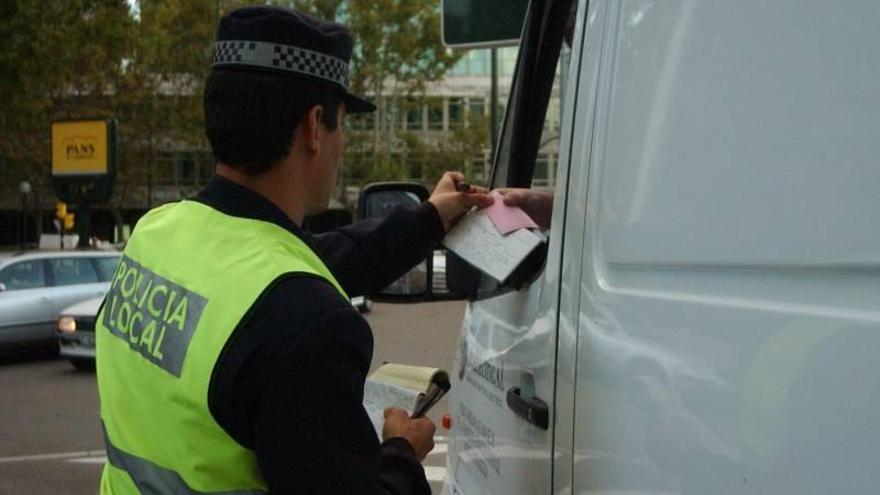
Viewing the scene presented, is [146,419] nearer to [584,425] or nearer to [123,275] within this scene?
[123,275]

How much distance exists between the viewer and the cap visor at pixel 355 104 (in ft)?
6.73

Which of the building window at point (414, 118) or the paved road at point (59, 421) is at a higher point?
the building window at point (414, 118)

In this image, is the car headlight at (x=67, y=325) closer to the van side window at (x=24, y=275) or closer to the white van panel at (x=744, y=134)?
the van side window at (x=24, y=275)

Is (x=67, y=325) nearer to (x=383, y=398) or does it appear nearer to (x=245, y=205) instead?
(x=383, y=398)

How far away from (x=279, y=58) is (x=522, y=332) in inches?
36.5

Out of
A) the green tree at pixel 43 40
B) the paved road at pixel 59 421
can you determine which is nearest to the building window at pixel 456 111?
the green tree at pixel 43 40

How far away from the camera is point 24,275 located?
50.8 ft

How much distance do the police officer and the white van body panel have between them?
39cm

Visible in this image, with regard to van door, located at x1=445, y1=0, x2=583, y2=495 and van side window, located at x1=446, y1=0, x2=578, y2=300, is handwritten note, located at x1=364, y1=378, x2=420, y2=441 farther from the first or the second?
van side window, located at x1=446, y1=0, x2=578, y2=300

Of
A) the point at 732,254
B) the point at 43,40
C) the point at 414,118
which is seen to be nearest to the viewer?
the point at 732,254

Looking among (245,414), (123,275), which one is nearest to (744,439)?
(245,414)

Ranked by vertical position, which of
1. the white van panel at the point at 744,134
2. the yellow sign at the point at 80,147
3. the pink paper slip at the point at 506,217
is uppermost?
the white van panel at the point at 744,134

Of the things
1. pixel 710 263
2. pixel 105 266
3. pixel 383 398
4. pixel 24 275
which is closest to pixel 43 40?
pixel 105 266

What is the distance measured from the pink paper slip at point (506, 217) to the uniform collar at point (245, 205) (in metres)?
0.64
